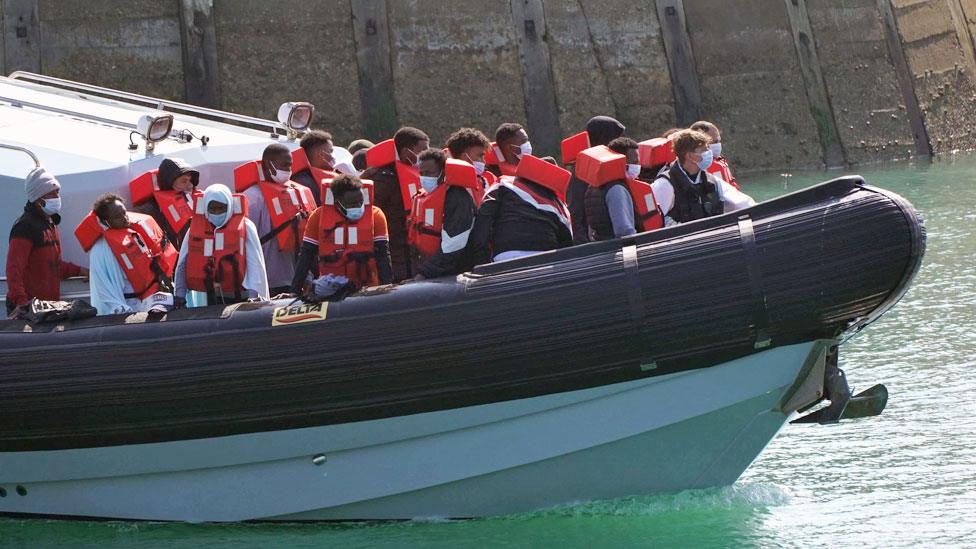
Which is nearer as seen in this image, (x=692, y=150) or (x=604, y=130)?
(x=692, y=150)

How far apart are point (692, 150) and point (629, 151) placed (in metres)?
0.37

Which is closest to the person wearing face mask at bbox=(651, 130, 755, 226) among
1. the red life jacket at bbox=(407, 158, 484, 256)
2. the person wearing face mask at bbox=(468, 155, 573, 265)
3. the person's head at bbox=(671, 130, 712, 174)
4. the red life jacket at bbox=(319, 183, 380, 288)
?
the person's head at bbox=(671, 130, 712, 174)

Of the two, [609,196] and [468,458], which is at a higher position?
[609,196]

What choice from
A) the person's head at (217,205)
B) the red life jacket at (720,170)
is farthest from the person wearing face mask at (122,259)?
the red life jacket at (720,170)

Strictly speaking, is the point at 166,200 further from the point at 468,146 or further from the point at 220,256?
the point at 468,146

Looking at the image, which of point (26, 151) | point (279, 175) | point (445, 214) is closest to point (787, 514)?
point (445, 214)

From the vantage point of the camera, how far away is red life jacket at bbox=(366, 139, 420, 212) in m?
6.46

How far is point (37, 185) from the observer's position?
5.81 m

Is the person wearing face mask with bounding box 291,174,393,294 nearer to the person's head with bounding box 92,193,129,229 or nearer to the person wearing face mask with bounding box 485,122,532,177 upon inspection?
the person's head with bounding box 92,193,129,229

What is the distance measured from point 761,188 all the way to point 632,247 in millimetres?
10468

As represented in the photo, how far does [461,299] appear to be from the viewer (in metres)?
5.21

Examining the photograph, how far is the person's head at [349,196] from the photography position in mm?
5566

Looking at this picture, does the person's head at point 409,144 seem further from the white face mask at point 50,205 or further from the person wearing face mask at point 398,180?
the white face mask at point 50,205

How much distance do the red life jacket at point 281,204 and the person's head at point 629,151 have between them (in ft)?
4.89
